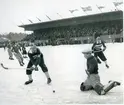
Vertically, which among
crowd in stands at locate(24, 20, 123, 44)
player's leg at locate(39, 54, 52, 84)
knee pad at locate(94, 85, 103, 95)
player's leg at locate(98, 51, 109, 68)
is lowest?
knee pad at locate(94, 85, 103, 95)

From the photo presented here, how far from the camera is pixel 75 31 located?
2934 mm

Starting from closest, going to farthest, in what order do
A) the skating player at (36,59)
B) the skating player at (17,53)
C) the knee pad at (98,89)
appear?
1. the knee pad at (98,89)
2. the skating player at (36,59)
3. the skating player at (17,53)

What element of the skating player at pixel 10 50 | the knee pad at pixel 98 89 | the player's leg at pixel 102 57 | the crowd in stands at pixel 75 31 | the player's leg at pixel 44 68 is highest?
the crowd in stands at pixel 75 31

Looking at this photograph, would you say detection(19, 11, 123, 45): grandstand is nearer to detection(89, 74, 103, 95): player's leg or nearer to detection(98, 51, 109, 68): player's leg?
detection(98, 51, 109, 68): player's leg

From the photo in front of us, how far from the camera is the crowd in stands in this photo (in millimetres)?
2793

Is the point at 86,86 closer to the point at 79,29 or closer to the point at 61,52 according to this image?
the point at 61,52

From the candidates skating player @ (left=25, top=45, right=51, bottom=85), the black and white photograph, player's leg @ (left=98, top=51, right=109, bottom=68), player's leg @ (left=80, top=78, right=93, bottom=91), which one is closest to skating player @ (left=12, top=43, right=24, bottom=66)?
the black and white photograph

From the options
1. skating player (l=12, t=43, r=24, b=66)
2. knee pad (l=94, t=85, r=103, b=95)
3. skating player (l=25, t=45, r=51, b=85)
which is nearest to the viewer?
knee pad (l=94, t=85, r=103, b=95)

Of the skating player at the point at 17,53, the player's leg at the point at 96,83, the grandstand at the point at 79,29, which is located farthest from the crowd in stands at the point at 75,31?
the player's leg at the point at 96,83

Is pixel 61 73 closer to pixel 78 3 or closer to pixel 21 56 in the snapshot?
pixel 21 56

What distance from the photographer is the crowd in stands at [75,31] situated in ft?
9.16

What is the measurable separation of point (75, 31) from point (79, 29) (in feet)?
0.16

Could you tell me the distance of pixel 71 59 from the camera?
3023mm

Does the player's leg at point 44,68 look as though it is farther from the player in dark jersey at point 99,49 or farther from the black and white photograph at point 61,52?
the player in dark jersey at point 99,49
